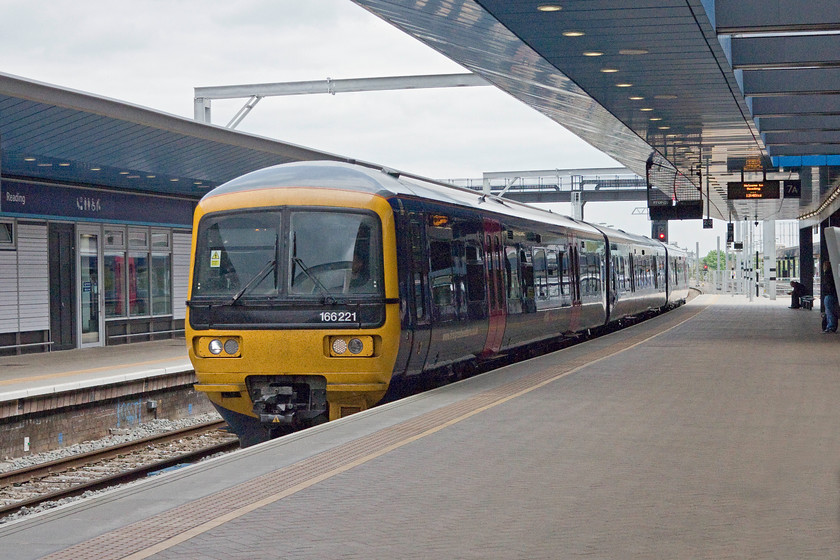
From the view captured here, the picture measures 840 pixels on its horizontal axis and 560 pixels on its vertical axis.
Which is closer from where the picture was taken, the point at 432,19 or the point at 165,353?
the point at 432,19

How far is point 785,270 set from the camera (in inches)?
3728

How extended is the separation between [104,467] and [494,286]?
5721mm

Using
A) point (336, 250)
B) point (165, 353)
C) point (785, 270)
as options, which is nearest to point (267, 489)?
point (336, 250)

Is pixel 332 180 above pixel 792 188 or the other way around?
the other way around

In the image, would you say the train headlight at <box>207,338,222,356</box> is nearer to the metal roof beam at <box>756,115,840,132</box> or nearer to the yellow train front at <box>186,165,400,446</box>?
the yellow train front at <box>186,165,400,446</box>

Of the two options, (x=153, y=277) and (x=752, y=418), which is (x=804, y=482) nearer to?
(x=752, y=418)

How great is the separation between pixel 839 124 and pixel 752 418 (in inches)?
474

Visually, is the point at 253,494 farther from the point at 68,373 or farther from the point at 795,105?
the point at 795,105

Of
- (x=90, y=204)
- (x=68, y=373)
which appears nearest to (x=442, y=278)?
(x=68, y=373)

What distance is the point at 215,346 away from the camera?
37.6 ft

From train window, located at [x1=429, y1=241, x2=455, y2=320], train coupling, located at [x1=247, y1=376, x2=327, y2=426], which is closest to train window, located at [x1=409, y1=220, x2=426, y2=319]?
train window, located at [x1=429, y1=241, x2=455, y2=320]

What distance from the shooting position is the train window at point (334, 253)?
11.3m

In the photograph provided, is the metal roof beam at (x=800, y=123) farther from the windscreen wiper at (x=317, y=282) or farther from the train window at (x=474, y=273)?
the windscreen wiper at (x=317, y=282)

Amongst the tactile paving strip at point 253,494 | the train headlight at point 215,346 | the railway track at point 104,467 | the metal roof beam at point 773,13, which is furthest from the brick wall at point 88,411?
the metal roof beam at point 773,13
